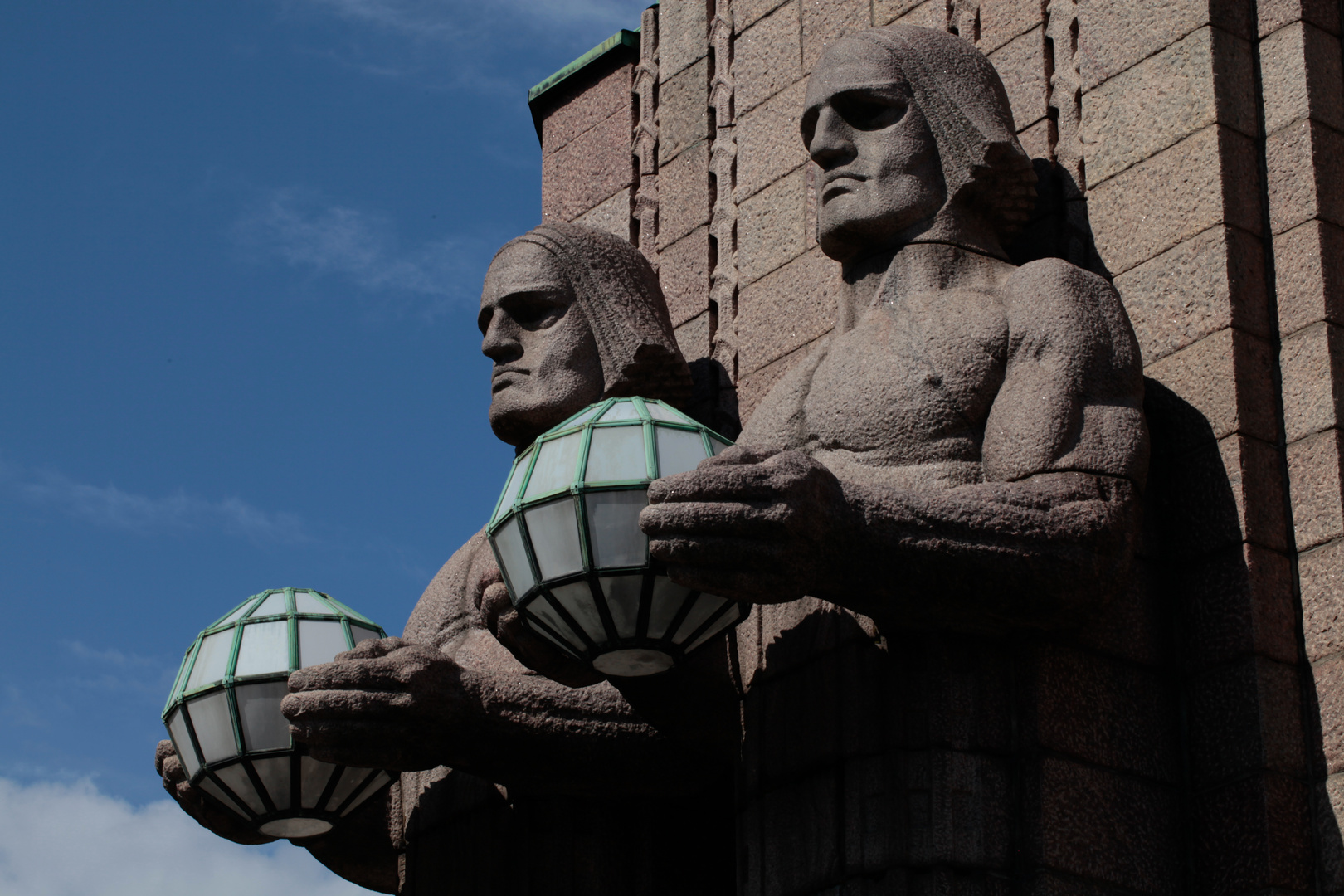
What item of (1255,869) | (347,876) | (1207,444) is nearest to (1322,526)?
(1207,444)

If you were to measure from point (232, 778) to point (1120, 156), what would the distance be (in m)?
3.86

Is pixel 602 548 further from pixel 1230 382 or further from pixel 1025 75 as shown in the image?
pixel 1025 75

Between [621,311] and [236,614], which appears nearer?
[236,614]

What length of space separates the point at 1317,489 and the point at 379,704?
3.12 m

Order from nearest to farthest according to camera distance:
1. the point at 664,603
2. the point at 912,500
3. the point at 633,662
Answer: the point at 912,500 → the point at 664,603 → the point at 633,662

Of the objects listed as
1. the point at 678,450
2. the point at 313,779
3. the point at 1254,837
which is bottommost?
the point at 1254,837

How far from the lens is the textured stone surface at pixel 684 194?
33.6 feet

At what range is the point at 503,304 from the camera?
9156 mm

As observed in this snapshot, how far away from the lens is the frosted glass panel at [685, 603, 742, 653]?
6.92 meters

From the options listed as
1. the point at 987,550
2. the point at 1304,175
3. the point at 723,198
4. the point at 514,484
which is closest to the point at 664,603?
the point at 514,484

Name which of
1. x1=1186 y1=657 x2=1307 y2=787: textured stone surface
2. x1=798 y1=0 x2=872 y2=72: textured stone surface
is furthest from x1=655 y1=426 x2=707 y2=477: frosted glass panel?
x1=798 y1=0 x2=872 y2=72: textured stone surface

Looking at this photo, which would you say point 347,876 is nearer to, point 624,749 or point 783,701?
point 624,749

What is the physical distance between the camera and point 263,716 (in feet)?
25.9

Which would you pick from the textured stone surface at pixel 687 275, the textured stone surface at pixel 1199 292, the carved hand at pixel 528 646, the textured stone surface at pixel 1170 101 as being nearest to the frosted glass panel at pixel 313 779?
the carved hand at pixel 528 646
